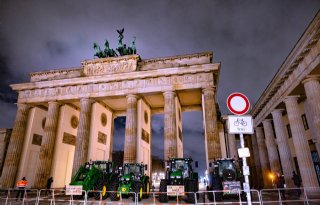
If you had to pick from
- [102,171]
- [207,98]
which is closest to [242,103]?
[102,171]

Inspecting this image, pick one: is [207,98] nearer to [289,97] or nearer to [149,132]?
[289,97]

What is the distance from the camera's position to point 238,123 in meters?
5.43

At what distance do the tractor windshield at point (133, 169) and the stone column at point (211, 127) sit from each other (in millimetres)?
7076

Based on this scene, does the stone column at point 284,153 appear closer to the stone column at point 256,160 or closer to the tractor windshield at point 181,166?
the stone column at point 256,160

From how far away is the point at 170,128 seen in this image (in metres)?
21.5

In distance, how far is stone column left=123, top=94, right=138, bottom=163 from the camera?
21.6 m

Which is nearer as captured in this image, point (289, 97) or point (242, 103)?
point (242, 103)

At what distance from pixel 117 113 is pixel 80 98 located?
24.2 feet

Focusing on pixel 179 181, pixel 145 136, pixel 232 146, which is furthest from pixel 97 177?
pixel 232 146

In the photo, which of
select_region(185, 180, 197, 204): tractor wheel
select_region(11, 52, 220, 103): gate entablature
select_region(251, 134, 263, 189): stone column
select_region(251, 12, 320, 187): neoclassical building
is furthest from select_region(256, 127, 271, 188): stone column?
select_region(185, 180, 197, 204): tractor wheel

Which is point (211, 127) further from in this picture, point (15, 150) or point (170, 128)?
point (15, 150)

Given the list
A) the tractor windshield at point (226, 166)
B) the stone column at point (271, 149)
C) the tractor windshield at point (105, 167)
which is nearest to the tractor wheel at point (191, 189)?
the tractor windshield at point (226, 166)

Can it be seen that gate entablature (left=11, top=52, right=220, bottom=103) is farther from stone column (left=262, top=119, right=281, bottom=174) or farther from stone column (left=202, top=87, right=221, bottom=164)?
stone column (left=262, top=119, right=281, bottom=174)

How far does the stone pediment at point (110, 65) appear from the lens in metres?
24.6
